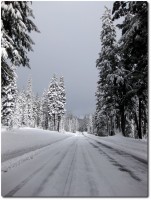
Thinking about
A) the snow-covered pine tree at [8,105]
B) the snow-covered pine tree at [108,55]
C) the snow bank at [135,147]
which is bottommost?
the snow bank at [135,147]

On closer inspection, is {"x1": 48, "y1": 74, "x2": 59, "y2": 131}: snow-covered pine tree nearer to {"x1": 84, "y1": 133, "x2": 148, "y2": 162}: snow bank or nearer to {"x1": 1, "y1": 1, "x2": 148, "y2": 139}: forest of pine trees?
{"x1": 1, "y1": 1, "x2": 148, "y2": 139}: forest of pine trees

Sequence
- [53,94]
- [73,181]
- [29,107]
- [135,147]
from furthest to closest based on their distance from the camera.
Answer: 1. [29,107]
2. [53,94]
3. [135,147]
4. [73,181]

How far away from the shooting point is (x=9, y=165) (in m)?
10.7

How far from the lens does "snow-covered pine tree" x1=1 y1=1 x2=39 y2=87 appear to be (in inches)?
464

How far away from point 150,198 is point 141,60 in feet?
40.2

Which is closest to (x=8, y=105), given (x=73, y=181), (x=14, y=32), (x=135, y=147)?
(x=135, y=147)

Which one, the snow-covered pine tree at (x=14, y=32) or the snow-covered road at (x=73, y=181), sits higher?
the snow-covered pine tree at (x=14, y=32)

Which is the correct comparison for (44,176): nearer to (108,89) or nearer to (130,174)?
(130,174)

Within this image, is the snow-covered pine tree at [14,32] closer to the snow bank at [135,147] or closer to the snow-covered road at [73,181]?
the snow-covered road at [73,181]

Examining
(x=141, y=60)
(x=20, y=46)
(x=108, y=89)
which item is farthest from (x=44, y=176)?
(x=108, y=89)

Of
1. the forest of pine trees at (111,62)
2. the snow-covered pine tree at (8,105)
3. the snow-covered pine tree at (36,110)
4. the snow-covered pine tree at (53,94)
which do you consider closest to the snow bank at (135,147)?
the forest of pine trees at (111,62)

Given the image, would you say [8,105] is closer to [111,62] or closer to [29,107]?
[111,62]

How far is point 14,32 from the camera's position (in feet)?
44.4

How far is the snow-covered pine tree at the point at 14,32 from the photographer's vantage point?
11.8m
